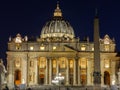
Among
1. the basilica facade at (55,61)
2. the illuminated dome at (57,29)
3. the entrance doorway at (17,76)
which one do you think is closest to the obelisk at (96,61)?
the basilica facade at (55,61)

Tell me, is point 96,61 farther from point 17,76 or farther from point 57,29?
point 57,29

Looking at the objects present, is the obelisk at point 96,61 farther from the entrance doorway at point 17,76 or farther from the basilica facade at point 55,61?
the entrance doorway at point 17,76

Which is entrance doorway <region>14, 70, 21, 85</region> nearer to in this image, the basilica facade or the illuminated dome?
the basilica facade

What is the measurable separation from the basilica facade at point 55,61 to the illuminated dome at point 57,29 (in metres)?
9.17

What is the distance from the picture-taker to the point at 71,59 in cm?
11719

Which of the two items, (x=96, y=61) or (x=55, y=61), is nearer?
(x=96, y=61)

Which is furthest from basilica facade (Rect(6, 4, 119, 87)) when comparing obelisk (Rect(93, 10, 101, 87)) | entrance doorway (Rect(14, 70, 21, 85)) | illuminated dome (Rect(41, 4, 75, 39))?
obelisk (Rect(93, 10, 101, 87))

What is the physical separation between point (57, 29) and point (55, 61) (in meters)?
15.3

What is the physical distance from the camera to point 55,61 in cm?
11794

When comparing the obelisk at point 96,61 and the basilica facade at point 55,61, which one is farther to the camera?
the basilica facade at point 55,61

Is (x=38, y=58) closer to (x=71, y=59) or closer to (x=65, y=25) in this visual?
(x=71, y=59)

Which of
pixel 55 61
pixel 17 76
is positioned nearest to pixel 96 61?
pixel 55 61

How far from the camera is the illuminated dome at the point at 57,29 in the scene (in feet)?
427

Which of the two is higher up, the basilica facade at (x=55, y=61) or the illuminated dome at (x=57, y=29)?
the illuminated dome at (x=57, y=29)
